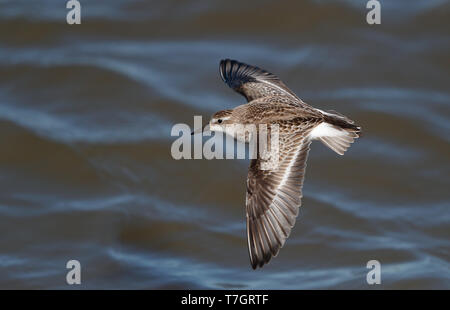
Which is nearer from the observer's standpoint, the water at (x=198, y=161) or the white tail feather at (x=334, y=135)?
the white tail feather at (x=334, y=135)

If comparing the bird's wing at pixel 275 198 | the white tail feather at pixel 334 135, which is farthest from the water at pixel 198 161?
the bird's wing at pixel 275 198

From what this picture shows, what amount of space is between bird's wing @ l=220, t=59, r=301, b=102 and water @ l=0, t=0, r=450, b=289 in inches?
61.6

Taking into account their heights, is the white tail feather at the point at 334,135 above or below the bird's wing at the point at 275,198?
above

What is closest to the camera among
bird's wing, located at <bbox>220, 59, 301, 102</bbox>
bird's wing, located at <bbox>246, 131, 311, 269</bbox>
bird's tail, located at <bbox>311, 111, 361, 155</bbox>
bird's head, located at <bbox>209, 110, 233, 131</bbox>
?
bird's wing, located at <bbox>246, 131, 311, 269</bbox>

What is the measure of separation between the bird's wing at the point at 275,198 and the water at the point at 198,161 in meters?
1.90

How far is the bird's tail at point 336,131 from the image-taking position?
5934 mm

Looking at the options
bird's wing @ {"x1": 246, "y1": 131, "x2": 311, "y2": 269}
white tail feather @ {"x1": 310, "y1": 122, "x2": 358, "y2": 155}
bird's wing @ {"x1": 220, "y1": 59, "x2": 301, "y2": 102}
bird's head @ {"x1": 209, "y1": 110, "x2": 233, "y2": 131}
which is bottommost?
bird's wing @ {"x1": 246, "y1": 131, "x2": 311, "y2": 269}

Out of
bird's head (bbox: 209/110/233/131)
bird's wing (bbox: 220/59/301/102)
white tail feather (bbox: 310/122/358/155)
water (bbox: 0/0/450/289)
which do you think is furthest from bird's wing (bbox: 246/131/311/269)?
water (bbox: 0/0/450/289)

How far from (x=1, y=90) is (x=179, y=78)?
81.3 inches

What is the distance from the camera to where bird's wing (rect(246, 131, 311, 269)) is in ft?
17.6

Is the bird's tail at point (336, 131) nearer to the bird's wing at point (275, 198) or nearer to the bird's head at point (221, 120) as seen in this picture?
the bird's wing at point (275, 198)

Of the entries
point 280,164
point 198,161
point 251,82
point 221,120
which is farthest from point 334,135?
point 198,161

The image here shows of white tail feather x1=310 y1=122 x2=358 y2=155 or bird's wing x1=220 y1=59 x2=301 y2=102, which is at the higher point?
bird's wing x1=220 y1=59 x2=301 y2=102

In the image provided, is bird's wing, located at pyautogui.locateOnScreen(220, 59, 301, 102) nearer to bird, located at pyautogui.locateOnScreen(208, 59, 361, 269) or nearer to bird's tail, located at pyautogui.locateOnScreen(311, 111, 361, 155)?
bird, located at pyautogui.locateOnScreen(208, 59, 361, 269)
